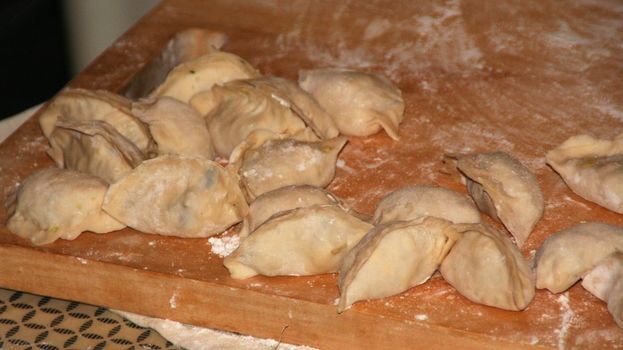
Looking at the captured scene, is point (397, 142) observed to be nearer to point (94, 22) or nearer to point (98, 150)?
point (98, 150)

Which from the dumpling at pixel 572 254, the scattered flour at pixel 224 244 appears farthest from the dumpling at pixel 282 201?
the dumpling at pixel 572 254

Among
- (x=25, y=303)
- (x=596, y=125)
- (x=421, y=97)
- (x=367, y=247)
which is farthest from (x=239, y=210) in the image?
(x=596, y=125)

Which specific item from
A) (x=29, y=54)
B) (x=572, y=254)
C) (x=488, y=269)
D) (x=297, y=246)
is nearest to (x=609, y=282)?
(x=572, y=254)

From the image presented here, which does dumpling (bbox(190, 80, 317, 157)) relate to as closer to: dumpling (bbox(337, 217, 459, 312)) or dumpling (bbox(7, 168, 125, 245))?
dumpling (bbox(7, 168, 125, 245))

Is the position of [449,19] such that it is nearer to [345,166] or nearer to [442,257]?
[345,166]

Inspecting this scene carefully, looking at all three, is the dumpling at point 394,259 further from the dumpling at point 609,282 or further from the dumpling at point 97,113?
the dumpling at point 97,113

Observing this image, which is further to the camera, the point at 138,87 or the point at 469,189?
the point at 138,87

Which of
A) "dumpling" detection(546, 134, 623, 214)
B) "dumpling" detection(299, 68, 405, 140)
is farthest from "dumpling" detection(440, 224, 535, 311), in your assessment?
"dumpling" detection(299, 68, 405, 140)
